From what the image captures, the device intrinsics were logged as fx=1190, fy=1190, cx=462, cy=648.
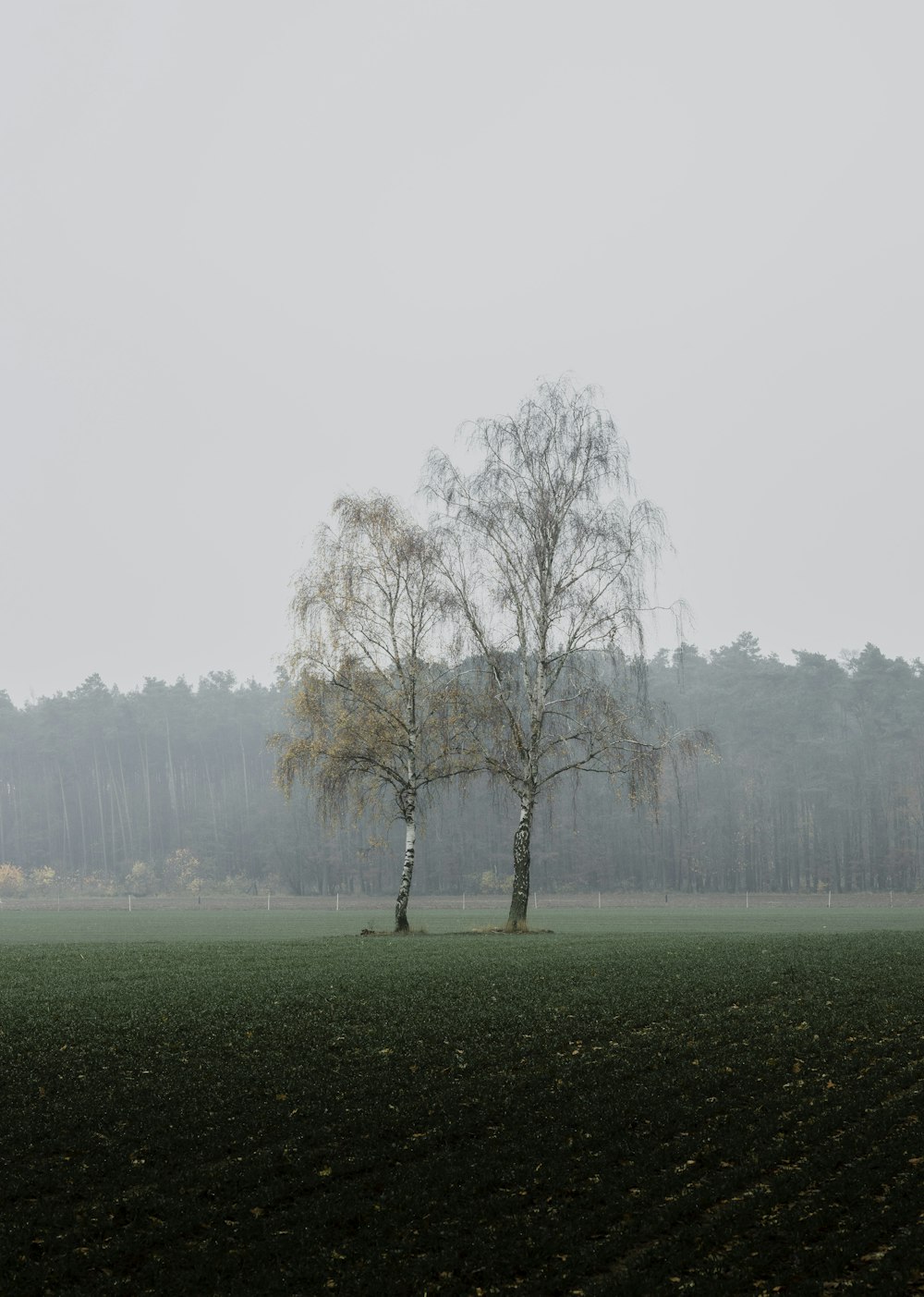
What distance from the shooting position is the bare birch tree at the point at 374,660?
34.1 m

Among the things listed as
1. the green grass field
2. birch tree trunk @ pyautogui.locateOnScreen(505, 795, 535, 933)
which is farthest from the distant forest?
the green grass field

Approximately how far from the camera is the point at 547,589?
34781mm

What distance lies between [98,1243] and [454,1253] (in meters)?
2.31

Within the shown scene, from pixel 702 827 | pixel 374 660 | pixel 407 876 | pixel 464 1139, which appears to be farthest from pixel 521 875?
pixel 702 827

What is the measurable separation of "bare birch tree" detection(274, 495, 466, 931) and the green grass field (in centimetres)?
1565

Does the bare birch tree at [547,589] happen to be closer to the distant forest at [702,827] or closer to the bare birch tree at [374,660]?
the bare birch tree at [374,660]

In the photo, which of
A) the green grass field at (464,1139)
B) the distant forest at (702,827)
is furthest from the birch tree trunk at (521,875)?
the distant forest at (702,827)

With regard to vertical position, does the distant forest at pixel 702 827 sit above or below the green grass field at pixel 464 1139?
below

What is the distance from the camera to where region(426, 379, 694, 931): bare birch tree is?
34344mm

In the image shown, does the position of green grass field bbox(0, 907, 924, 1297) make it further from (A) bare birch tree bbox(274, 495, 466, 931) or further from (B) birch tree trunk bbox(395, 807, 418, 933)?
(B) birch tree trunk bbox(395, 807, 418, 933)

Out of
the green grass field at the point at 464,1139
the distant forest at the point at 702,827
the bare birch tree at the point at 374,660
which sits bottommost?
the distant forest at the point at 702,827

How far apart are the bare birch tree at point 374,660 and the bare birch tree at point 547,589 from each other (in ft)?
3.34

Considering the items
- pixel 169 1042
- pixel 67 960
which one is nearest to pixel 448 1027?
pixel 169 1042

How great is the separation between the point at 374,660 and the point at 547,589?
5460 millimetres
